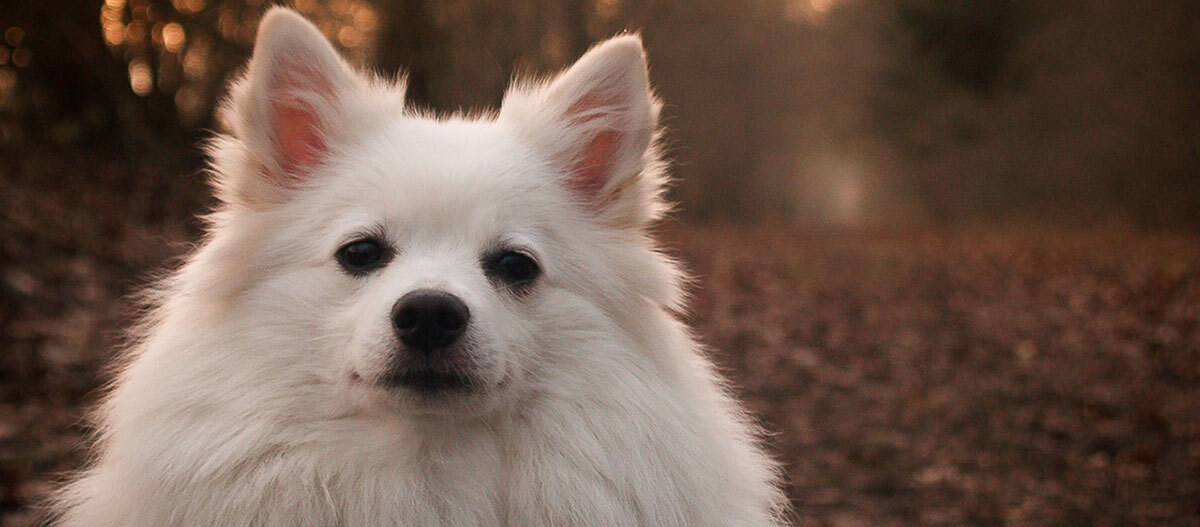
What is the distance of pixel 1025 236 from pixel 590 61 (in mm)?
14468

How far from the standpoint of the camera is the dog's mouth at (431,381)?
99.0 inches

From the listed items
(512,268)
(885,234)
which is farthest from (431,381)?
(885,234)

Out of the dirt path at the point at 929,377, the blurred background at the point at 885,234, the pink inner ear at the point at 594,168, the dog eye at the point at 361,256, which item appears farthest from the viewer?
the blurred background at the point at 885,234

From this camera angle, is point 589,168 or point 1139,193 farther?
point 1139,193

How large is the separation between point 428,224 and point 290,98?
70 centimetres

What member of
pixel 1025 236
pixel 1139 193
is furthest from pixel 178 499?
pixel 1025 236

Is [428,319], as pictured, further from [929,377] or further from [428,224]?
[929,377]

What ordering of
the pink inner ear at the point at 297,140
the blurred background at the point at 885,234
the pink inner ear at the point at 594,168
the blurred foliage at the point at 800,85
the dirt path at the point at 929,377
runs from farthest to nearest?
the blurred foliage at the point at 800,85 < the blurred background at the point at 885,234 < the dirt path at the point at 929,377 < the pink inner ear at the point at 594,168 < the pink inner ear at the point at 297,140

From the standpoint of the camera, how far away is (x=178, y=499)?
8.30 ft

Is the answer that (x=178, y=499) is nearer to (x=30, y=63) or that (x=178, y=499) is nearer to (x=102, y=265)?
(x=102, y=265)

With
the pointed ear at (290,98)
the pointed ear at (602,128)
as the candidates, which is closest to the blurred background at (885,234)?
the pointed ear at (602,128)

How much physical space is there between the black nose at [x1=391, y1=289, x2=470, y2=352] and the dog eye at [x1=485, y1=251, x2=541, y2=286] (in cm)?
33

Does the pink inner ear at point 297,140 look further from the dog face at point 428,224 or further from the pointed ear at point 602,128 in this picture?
the pointed ear at point 602,128

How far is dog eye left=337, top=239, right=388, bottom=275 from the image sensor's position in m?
2.73
